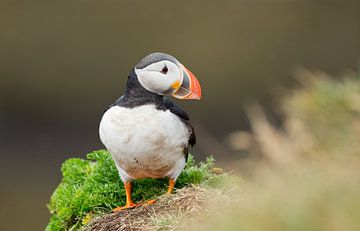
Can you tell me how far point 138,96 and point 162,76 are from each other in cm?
19

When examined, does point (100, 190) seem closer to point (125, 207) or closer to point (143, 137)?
point (125, 207)

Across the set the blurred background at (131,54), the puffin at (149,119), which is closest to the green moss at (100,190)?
the puffin at (149,119)

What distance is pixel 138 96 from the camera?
212 inches

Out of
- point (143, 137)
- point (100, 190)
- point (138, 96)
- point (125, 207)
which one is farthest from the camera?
point (100, 190)

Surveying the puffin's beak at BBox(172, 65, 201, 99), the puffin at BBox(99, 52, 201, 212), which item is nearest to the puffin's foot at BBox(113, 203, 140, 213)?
the puffin at BBox(99, 52, 201, 212)

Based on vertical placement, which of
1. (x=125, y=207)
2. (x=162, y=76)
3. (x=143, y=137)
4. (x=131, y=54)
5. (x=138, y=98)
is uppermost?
(x=131, y=54)

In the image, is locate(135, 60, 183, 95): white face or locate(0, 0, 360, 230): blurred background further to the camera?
locate(0, 0, 360, 230): blurred background

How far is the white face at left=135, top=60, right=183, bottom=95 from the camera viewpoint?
5348mm

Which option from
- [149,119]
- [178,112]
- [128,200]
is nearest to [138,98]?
[149,119]

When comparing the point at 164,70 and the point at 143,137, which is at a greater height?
the point at 164,70

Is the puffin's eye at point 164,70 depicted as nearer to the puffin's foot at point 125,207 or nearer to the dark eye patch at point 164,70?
the dark eye patch at point 164,70

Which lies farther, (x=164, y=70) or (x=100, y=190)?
(x=100, y=190)

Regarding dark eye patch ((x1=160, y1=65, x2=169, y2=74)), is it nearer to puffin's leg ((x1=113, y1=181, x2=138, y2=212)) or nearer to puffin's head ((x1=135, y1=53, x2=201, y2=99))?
puffin's head ((x1=135, y1=53, x2=201, y2=99))

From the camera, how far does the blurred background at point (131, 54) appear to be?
1222 cm
